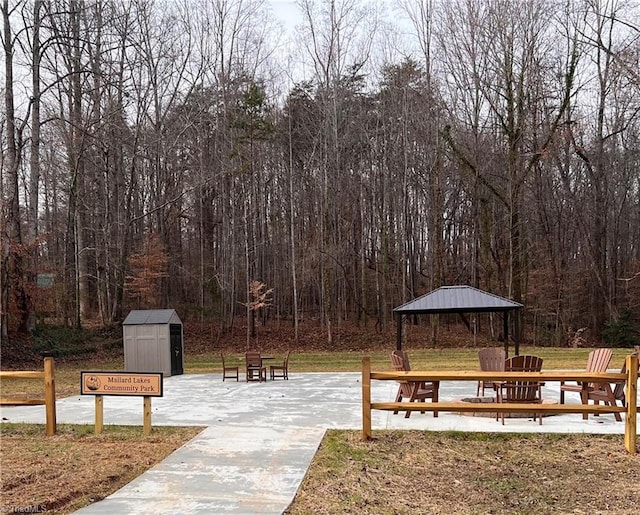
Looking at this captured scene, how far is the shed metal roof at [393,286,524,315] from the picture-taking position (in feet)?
34.9

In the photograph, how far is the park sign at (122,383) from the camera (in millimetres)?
7074

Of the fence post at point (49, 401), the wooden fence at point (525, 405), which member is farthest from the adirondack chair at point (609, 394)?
the fence post at point (49, 401)

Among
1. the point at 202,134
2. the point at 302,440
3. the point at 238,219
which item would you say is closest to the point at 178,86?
the point at 202,134

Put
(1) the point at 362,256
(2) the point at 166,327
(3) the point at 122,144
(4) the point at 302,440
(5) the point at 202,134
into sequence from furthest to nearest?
(1) the point at 362,256
(5) the point at 202,134
(3) the point at 122,144
(2) the point at 166,327
(4) the point at 302,440

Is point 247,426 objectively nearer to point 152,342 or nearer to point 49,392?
point 49,392

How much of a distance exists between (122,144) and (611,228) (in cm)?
2300

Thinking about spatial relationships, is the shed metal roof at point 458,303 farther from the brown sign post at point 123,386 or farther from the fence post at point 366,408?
the brown sign post at point 123,386

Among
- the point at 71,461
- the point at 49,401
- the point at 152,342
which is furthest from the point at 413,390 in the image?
the point at 152,342

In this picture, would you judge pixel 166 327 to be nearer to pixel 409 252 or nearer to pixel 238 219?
pixel 238 219

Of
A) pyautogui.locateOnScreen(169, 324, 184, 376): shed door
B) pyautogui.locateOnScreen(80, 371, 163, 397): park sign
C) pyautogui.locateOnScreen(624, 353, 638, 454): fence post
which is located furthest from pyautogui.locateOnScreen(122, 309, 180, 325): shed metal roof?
pyautogui.locateOnScreen(624, 353, 638, 454): fence post

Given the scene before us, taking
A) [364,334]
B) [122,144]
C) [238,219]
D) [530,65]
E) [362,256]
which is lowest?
[364,334]

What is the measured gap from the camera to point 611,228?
1103 inches

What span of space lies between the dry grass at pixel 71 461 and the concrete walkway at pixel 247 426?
0.76ft

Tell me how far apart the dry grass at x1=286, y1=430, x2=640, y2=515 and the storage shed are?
8.49 m
